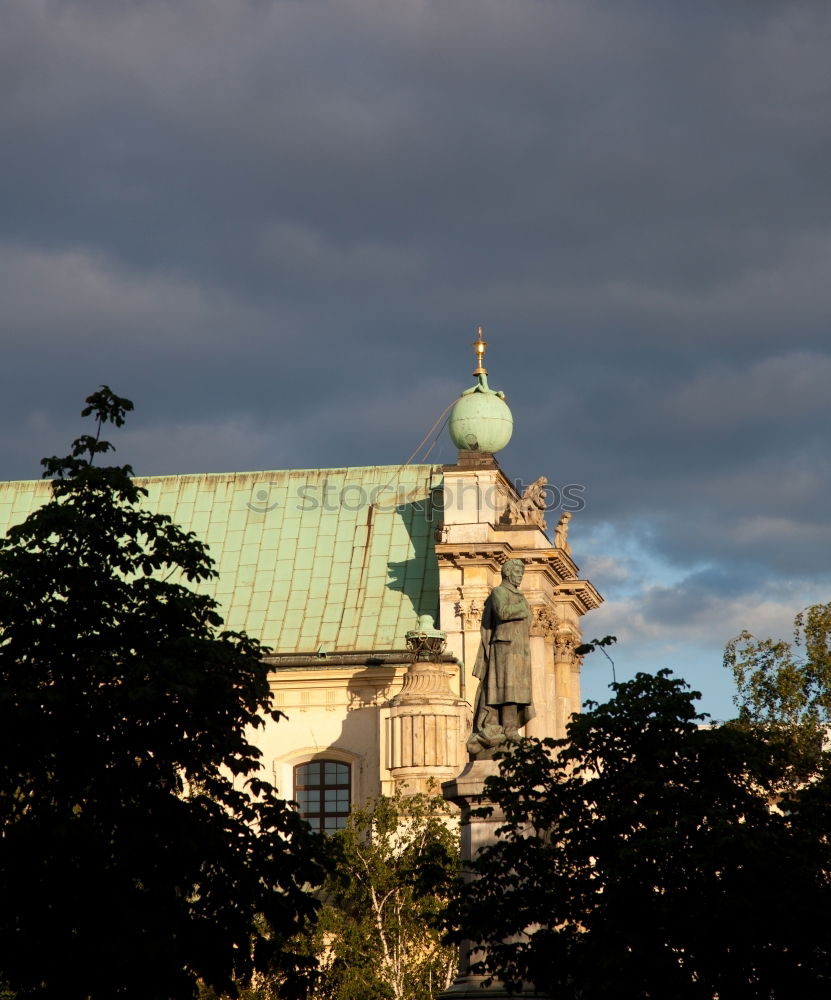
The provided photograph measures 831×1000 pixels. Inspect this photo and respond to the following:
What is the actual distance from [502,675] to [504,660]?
291 mm

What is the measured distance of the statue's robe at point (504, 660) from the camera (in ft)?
108

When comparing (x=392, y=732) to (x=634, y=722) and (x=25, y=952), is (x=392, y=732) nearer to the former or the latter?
(x=634, y=722)

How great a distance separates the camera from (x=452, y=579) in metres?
60.2

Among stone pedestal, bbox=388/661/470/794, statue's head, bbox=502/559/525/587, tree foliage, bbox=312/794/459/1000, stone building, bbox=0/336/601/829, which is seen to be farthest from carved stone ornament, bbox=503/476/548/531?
statue's head, bbox=502/559/525/587

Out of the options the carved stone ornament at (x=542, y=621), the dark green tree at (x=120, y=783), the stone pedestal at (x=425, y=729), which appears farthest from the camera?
the carved stone ornament at (x=542, y=621)

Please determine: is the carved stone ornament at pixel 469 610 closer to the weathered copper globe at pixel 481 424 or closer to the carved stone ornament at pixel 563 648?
the carved stone ornament at pixel 563 648

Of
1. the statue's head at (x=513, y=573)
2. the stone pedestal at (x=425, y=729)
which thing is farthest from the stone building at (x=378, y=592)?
the statue's head at (x=513, y=573)

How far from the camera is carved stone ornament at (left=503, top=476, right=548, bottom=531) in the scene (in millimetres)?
61938

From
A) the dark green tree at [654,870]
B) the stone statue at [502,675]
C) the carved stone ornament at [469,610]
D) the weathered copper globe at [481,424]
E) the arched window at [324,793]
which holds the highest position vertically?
the weathered copper globe at [481,424]

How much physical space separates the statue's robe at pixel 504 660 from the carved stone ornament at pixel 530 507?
28.3m

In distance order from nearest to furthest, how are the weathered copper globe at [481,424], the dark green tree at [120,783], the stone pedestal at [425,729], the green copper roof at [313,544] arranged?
the dark green tree at [120,783] → the stone pedestal at [425,729] → the green copper roof at [313,544] → the weathered copper globe at [481,424]

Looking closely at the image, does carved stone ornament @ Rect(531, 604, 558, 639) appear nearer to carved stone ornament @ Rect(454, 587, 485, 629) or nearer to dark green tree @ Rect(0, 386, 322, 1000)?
carved stone ornament @ Rect(454, 587, 485, 629)

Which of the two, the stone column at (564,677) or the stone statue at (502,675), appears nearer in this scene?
the stone statue at (502,675)

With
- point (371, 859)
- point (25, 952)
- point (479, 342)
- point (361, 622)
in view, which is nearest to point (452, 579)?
point (361, 622)
